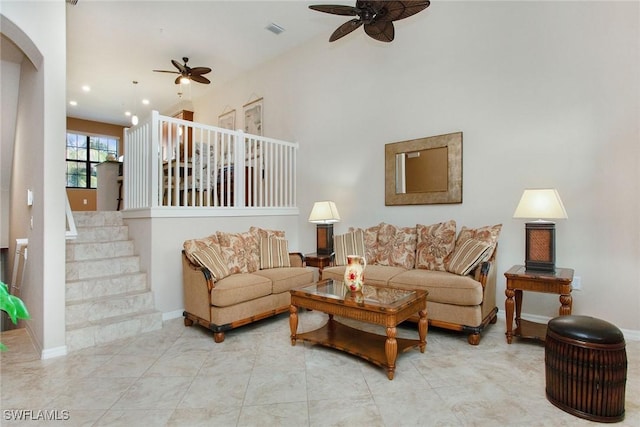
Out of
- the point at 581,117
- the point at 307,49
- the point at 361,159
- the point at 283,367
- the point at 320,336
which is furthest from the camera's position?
the point at 307,49

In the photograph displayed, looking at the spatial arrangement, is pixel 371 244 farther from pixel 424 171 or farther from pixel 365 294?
pixel 365 294

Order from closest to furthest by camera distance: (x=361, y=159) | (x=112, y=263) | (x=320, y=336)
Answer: (x=320, y=336)
(x=112, y=263)
(x=361, y=159)

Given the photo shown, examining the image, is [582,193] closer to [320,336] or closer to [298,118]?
[320,336]

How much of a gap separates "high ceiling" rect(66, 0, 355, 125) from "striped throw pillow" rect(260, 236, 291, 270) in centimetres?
325

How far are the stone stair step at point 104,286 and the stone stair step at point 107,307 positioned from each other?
8cm

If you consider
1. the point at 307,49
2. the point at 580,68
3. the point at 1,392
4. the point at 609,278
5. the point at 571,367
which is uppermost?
the point at 307,49

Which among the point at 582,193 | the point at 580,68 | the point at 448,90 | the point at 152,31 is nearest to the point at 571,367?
the point at 582,193

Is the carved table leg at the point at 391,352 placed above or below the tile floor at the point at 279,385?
above

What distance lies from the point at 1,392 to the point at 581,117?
5.19 meters

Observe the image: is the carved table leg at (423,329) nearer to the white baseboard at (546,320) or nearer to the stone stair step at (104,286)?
the white baseboard at (546,320)

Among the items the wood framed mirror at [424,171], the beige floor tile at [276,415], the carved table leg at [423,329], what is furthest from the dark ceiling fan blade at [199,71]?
the beige floor tile at [276,415]

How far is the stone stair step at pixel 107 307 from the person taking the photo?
3.13m

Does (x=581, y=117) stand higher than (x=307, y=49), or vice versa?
(x=307, y=49)

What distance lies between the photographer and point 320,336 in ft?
9.61
